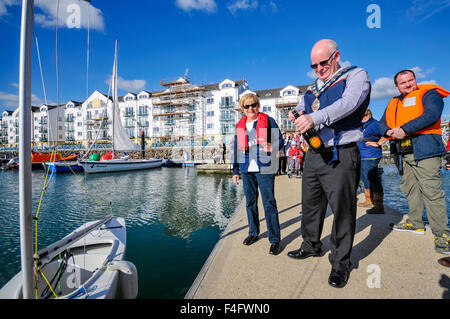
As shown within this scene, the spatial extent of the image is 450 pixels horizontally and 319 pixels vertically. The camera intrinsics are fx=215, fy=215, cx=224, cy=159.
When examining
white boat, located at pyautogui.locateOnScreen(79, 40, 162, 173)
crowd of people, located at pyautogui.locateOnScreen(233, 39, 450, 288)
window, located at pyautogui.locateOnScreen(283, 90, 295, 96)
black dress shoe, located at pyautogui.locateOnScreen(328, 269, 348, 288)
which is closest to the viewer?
black dress shoe, located at pyautogui.locateOnScreen(328, 269, 348, 288)

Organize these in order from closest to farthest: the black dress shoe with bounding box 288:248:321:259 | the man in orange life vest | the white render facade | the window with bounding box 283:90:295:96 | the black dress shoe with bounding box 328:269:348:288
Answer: the black dress shoe with bounding box 328:269:348:288 → the black dress shoe with bounding box 288:248:321:259 → the man in orange life vest → the window with bounding box 283:90:295:96 → the white render facade

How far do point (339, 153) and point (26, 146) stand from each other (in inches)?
92.0

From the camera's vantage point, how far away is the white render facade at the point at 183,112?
42875mm

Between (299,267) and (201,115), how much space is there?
46085mm

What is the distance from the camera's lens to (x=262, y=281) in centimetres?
191

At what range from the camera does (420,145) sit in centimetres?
265

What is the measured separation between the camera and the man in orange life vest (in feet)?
8.21

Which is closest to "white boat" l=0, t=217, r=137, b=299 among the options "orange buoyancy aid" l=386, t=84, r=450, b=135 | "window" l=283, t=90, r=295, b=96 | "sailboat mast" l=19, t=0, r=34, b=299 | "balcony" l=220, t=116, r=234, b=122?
"sailboat mast" l=19, t=0, r=34, b=299

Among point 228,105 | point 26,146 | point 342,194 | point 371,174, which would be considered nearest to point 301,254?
point 342,194

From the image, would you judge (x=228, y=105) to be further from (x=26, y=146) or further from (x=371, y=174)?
(x=26, y=146)

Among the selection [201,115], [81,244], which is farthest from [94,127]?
[81,244]

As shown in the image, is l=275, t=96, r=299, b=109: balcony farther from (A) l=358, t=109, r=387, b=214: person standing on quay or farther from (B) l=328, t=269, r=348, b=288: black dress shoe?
(B) l=328, t=269, r=348, b=288: black dress shoe

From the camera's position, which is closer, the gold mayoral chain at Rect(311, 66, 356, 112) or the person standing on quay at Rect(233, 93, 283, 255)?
the gold mayoral chain at Rect(311, 66, 356, 112)

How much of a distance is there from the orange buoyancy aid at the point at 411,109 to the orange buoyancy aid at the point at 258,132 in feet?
5.78
